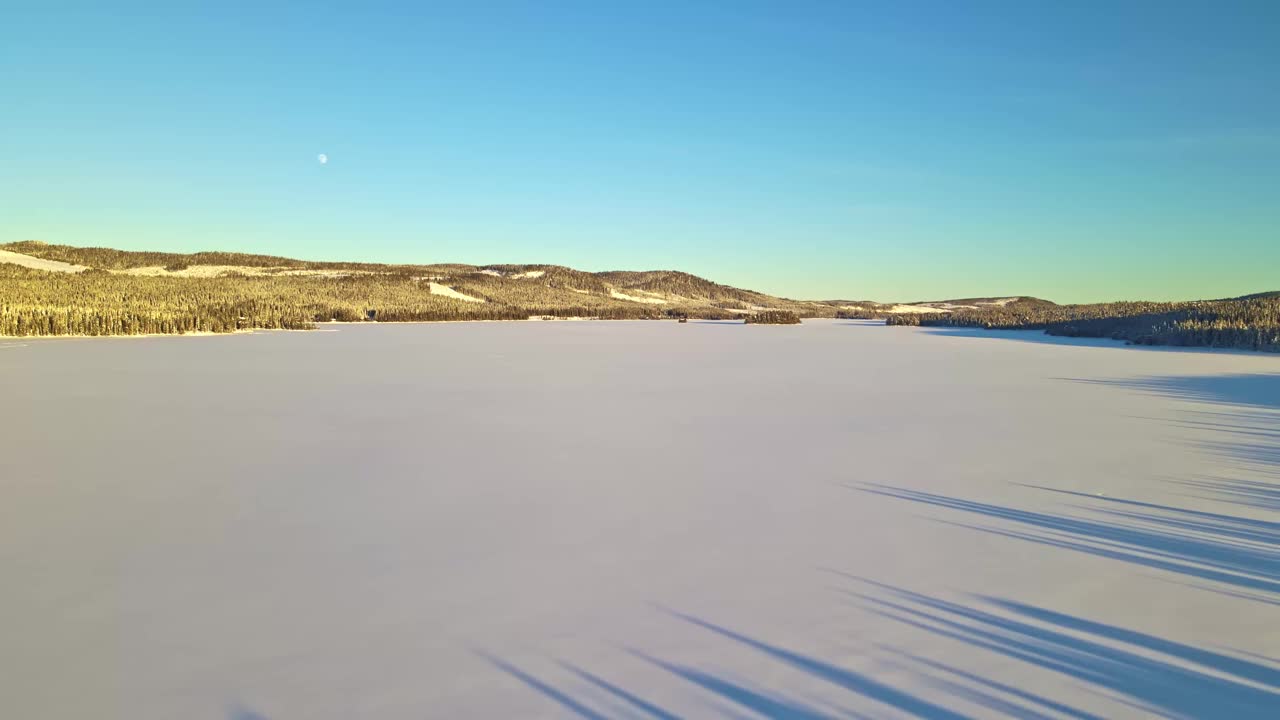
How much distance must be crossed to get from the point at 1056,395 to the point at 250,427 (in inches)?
637

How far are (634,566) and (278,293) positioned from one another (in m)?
89.2

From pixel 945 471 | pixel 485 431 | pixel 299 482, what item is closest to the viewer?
pixel 299 482

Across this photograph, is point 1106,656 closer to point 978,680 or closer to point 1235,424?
point 978,680

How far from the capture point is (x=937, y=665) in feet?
12.1

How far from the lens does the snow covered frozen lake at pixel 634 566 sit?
349 centimetres

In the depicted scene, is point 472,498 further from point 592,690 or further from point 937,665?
point 937,665

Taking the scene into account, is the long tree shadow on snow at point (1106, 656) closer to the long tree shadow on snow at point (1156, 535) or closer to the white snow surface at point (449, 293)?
the long tree shadow on snow at point (1156, 535)

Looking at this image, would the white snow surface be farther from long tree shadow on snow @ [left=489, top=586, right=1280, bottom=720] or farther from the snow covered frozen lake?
long tree shadow on snow @ [left=489, top=586, right=1280, bottom=720]

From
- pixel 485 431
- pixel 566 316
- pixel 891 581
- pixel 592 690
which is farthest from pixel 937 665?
pixel 566 316

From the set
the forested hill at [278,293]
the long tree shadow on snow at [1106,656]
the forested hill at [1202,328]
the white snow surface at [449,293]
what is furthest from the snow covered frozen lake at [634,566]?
the white snow surface at [449,293]

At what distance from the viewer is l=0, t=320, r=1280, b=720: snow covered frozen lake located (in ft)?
11.5

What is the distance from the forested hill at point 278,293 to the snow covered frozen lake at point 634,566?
1531 inches

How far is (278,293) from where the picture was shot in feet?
271

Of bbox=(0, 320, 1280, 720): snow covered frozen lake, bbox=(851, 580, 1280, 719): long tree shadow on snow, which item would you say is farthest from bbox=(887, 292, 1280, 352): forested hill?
bbox=(851, 580, 1280, 719): long tree shadow on snow
